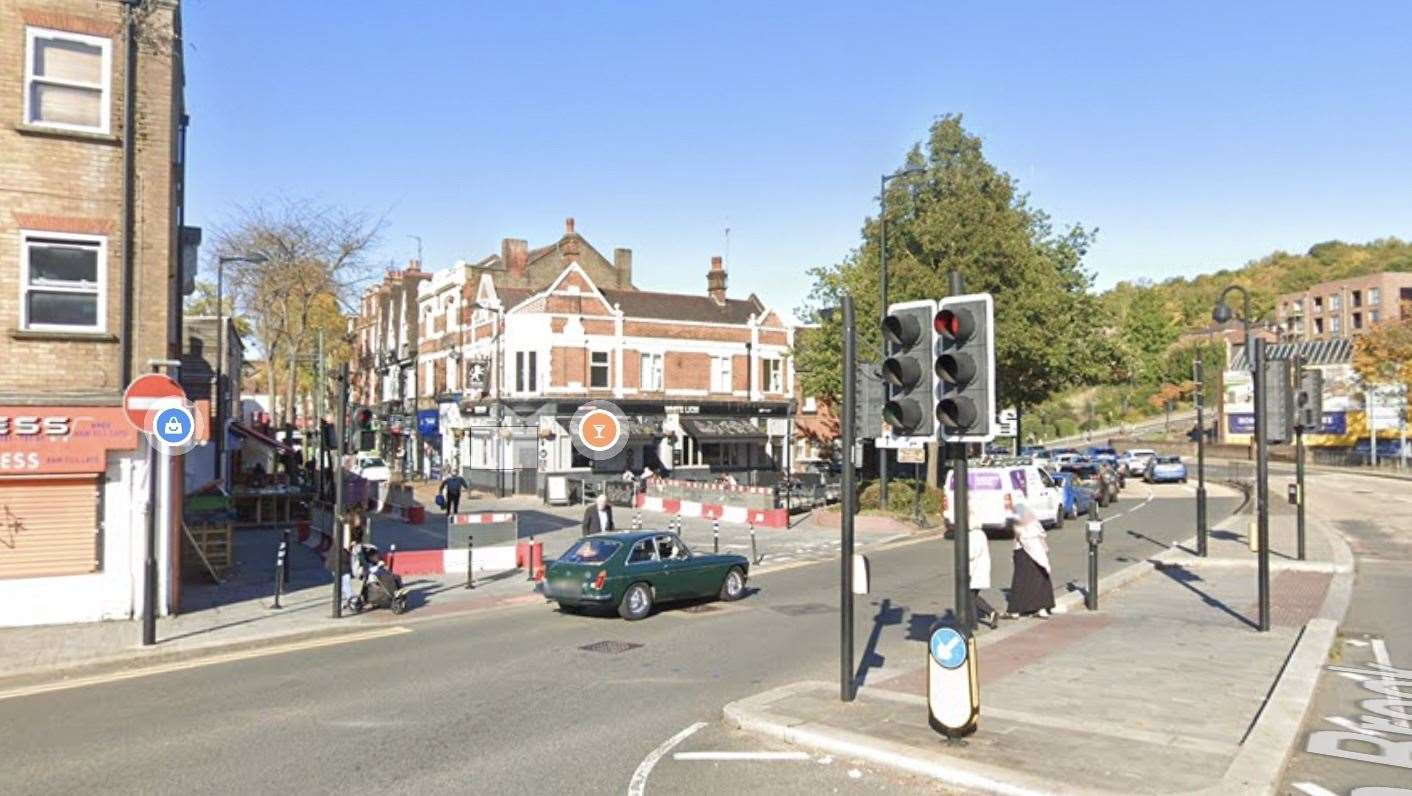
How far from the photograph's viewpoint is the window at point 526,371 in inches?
1906

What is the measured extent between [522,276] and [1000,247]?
3258cm

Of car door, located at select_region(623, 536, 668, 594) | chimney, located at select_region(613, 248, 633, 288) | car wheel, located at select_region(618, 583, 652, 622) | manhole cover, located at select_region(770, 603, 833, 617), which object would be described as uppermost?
chimney, located at select_region(613, 248, 633, 288)

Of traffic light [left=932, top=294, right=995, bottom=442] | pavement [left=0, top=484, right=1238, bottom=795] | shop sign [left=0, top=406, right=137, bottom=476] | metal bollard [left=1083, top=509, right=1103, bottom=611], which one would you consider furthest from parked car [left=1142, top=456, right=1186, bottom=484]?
traffic light [left=932, top=294, right=995, bottom=442]

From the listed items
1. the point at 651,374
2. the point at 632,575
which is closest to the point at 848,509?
the point at 632,575

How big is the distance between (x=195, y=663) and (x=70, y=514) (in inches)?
162

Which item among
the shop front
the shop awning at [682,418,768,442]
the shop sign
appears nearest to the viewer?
the shop sign

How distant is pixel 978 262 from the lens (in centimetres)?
3297

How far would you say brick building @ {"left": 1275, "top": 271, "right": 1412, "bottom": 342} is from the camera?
99.4 m

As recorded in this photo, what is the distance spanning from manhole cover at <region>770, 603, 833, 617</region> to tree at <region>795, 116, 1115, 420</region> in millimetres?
15449

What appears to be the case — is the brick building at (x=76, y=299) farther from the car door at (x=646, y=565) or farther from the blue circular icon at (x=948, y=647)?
the blue circular icon at (x=948, y=647)

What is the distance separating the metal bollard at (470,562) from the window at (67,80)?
9.63m

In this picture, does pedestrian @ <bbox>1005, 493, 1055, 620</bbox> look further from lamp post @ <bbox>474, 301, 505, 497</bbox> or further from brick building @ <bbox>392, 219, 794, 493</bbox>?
lamp post @ <bbox>474, 301, 505, 497</bbox>

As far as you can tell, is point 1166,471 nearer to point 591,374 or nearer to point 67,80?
point 591,374

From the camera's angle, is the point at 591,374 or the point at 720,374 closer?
the point at 591,374
